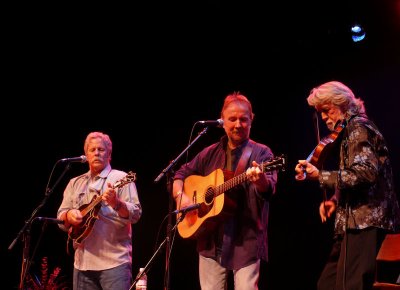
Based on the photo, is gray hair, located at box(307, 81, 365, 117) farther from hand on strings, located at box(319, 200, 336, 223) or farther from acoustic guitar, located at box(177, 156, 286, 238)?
hand on strings, located at box(319, 200, 336, 223)

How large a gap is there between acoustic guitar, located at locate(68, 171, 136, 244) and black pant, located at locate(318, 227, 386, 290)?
6.93ft

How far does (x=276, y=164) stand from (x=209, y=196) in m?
0.83

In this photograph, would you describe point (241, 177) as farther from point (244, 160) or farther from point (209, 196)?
point (209, 196)

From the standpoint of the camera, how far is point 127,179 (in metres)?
4.84

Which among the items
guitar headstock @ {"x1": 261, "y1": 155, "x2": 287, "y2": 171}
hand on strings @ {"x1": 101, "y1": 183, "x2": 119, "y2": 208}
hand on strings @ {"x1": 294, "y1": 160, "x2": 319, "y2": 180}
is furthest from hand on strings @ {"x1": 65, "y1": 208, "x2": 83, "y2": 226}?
hand on strings @ {"x1": 294, "y1": 160, "x2": 319, "y2": 180}

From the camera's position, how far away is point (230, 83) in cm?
739

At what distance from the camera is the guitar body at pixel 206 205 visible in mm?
4289

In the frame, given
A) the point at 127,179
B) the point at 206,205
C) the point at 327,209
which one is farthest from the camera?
the point at 127,179

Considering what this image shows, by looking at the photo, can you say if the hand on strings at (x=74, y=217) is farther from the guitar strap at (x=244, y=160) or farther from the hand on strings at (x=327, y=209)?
the hand on strings at (x=327, y=209)

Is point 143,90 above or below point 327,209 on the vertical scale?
above

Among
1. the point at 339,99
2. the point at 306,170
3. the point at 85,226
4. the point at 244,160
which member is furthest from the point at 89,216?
the point at 339,99

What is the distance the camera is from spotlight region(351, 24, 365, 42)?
20.2ft

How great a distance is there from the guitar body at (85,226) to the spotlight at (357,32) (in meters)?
3.58

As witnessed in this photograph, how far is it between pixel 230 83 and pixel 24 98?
2.92 metres
